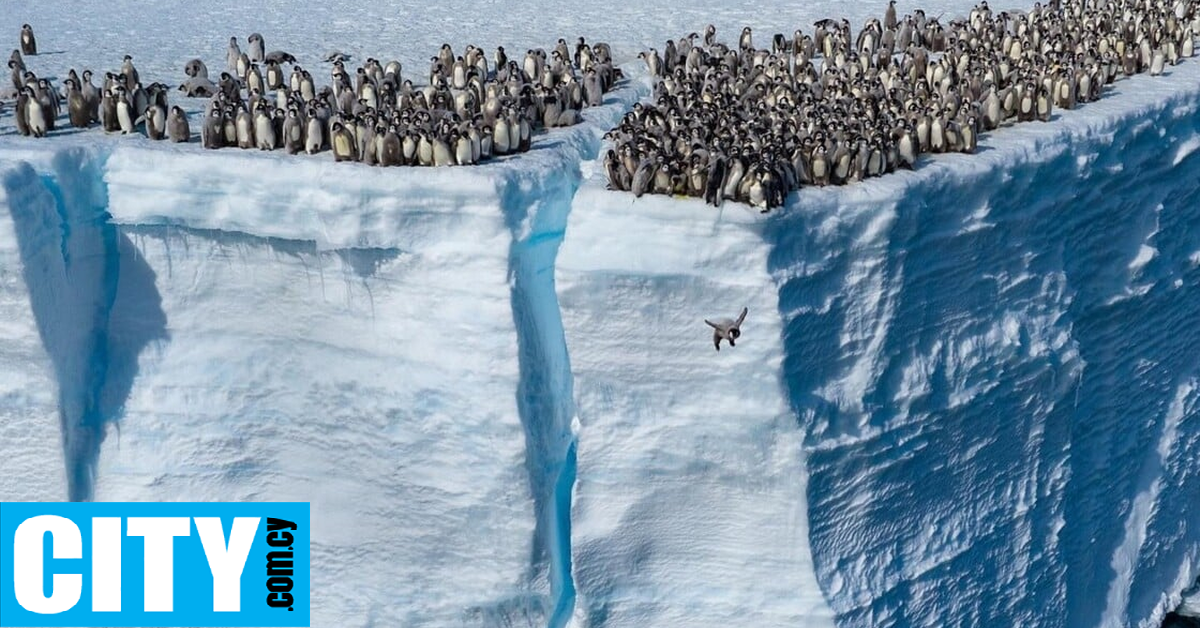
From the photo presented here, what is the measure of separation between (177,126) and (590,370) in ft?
13.5

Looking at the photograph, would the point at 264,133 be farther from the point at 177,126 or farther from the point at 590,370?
the point at 590,370

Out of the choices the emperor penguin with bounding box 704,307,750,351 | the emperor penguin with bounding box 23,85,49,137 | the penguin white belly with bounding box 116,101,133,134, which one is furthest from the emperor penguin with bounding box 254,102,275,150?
the emperor penguin with bounding box 704,307,750,351

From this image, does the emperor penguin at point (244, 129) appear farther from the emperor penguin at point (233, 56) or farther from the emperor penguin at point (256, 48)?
the emperor penguin at point (256, 48)

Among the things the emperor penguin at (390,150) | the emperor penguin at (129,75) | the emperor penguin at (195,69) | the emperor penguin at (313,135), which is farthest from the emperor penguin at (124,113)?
the emperor penguin at (390,150)

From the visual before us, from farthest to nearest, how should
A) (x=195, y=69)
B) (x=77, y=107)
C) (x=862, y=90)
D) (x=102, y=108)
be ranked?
(x=195, y=69) < (x=862, y=90) < (x=77, y=107) < (x=102, y=108)

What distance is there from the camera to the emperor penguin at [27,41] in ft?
56.4

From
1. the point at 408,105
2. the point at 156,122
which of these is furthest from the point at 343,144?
the point at 156,122

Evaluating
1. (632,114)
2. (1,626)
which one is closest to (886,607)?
(632,114)

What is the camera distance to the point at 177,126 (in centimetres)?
1291

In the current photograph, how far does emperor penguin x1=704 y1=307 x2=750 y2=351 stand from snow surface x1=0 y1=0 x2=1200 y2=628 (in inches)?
5.0

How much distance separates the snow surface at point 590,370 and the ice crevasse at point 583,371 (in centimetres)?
3

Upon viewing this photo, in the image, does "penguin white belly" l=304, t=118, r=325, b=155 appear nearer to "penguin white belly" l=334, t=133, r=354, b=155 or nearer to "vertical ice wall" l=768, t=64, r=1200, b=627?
"penguin white belly" l=334, t=133, r=354, b=155

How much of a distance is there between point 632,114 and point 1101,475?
519 cm

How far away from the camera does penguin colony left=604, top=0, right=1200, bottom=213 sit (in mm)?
11250
